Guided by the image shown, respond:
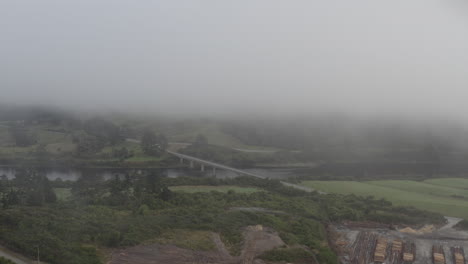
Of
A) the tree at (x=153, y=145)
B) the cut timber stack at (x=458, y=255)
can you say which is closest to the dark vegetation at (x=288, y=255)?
the cut timber stack at (x=458, y=255)

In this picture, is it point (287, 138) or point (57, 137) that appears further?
point (287, 138)

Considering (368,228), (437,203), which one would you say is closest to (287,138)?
(437,203)

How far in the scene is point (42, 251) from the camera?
59.2 feet

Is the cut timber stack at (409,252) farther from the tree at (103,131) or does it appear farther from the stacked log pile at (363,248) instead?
the tree at (103,131)

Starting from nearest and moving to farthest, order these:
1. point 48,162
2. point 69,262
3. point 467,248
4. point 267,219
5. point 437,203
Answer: point 69,262 → point 467,248 → point 267,219 → point 437,203 → point 48,162

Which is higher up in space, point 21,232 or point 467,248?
point 21,232

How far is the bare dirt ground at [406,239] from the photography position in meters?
21.3

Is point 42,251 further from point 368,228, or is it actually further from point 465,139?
point 465,139

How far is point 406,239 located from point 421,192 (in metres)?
14.9

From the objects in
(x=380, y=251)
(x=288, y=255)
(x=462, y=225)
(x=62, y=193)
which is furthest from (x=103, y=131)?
(x=462, y=225)

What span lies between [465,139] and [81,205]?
71.5 meters

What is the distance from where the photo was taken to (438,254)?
21.1m

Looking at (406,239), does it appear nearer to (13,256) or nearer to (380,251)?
(380,251)

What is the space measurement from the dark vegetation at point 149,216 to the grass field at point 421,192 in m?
2.26
